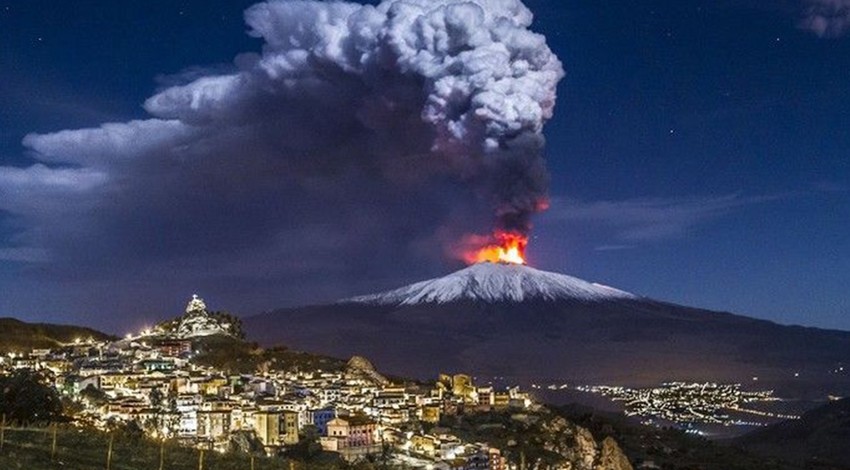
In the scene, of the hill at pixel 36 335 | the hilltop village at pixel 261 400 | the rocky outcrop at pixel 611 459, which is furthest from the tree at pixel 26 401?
the hill at pixel 36 335

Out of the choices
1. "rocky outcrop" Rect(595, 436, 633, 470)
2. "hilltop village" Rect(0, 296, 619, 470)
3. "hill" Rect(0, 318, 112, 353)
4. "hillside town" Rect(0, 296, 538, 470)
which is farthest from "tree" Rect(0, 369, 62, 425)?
"hill" Rect(0, 318, 112, 353)

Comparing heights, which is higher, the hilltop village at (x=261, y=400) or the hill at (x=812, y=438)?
the hilltop village at (x=261, y=400)

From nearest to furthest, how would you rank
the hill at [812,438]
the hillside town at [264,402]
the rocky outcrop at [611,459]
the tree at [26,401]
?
1. the tree at [26,401]
2. the hillside town at [264,402]
3. the rocky outcrop at [611,459]
4. the hill at [812,438]

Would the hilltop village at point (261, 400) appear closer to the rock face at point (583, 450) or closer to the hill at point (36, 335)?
the rock face at point (583, 450)

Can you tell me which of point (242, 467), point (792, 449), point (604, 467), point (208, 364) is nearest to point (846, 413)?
point (792, 449)

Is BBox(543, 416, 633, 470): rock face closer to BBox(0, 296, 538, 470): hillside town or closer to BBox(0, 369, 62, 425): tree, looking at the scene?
BBox(0, 296, 538, 470): hillside town

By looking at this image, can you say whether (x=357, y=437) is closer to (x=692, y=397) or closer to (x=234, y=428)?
(x=234, y=428)
